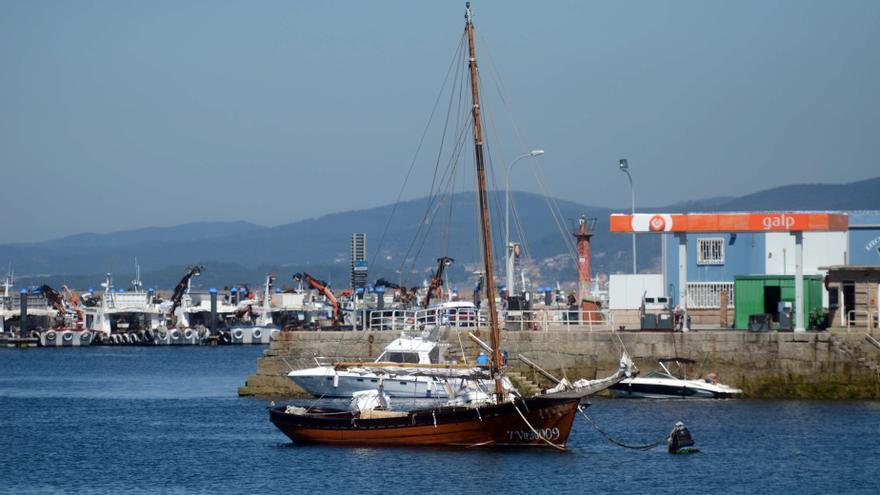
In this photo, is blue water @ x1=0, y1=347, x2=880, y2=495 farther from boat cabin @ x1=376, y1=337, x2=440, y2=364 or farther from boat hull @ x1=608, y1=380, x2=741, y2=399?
boat cabin @ x1=376, y1=337, x2=440, y2=364

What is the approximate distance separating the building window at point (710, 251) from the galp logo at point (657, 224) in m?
10.2

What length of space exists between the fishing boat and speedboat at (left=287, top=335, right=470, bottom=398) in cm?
881

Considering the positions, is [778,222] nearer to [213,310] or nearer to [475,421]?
[475,421]

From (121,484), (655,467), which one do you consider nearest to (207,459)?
(121,484)

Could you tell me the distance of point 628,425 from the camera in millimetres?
49000

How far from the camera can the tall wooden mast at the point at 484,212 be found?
144 ft

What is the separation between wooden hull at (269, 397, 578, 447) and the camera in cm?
4269

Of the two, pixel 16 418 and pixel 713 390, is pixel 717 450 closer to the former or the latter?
pixel 713 390

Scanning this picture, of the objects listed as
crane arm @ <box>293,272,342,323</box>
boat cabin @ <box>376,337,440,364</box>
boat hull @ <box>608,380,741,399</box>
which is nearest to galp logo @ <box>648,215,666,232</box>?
boat hull @ <box>608,380,741,399</box>

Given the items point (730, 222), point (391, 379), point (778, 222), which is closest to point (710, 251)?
point (730, 222)

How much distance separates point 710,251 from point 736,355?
18.5 metres

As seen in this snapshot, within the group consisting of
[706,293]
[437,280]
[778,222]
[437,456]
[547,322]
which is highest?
[778,222]

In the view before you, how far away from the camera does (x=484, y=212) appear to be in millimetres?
44469

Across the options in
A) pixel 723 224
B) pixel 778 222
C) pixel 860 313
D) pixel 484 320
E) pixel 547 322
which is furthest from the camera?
pixel 484 320
